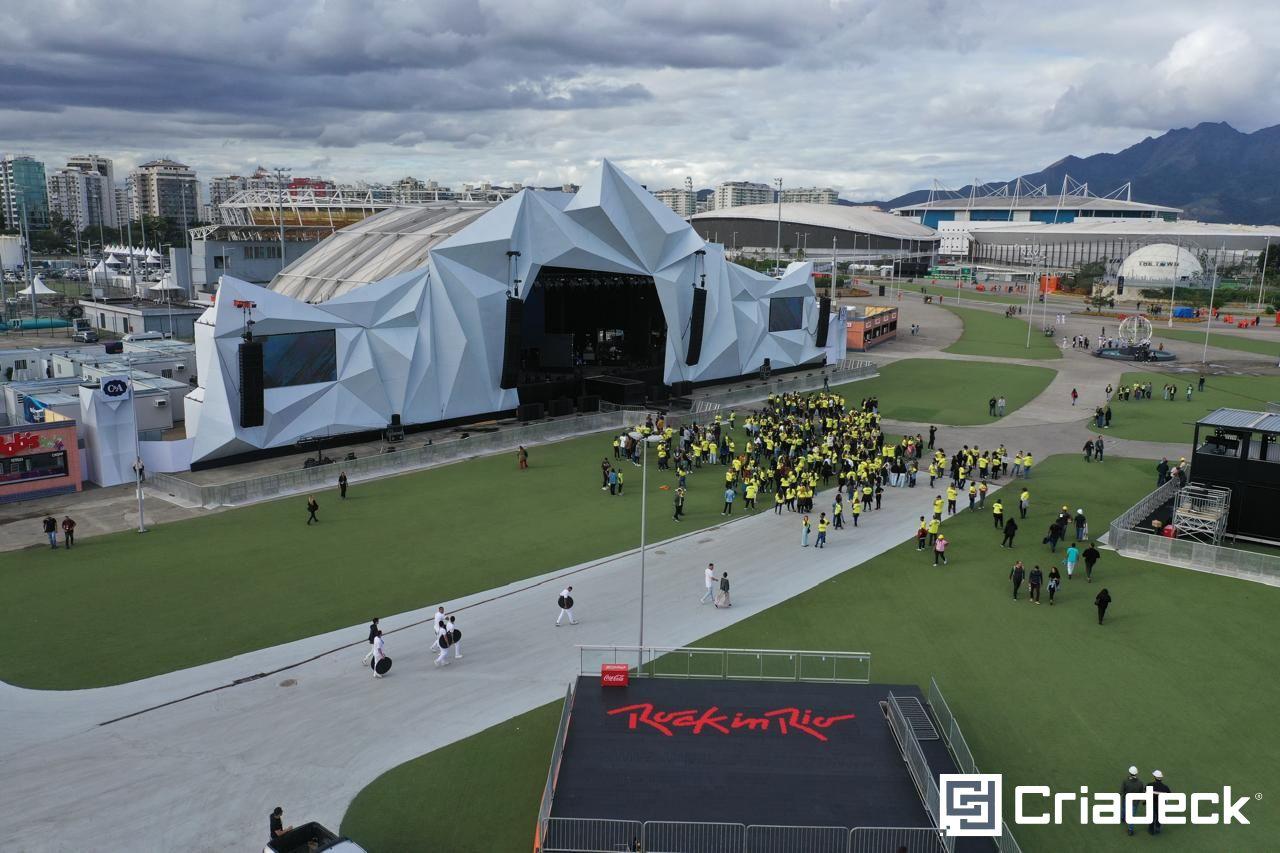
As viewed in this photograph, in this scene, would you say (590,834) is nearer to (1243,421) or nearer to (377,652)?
(377,652)

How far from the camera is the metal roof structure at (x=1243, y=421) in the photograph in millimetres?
27844

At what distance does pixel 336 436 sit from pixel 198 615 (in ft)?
58.3

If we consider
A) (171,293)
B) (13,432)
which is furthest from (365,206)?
(13,432)

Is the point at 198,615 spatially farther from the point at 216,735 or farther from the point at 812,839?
the point at 812,839

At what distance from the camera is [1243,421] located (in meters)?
28.5

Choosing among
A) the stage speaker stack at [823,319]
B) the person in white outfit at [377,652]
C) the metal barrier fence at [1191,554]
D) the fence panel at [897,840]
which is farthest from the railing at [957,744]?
the stage speaker stack at [823,319]

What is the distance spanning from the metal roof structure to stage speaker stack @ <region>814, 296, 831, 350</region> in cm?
3633

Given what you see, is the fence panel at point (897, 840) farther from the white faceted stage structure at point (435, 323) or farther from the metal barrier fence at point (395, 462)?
the white faceted stage structure at point (435, 323)

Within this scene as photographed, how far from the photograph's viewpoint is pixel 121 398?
110ft

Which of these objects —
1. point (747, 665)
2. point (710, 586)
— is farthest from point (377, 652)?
point (710, 586)

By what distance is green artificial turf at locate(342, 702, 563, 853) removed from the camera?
13.9 meters

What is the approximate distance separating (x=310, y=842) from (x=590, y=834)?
4055 millimetres

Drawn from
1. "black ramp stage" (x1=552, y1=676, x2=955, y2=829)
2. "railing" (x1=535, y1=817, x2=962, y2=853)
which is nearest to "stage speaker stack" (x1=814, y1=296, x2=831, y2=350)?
"black ramp stage" (x1=552, y1=676, x2=955, y2=829)
